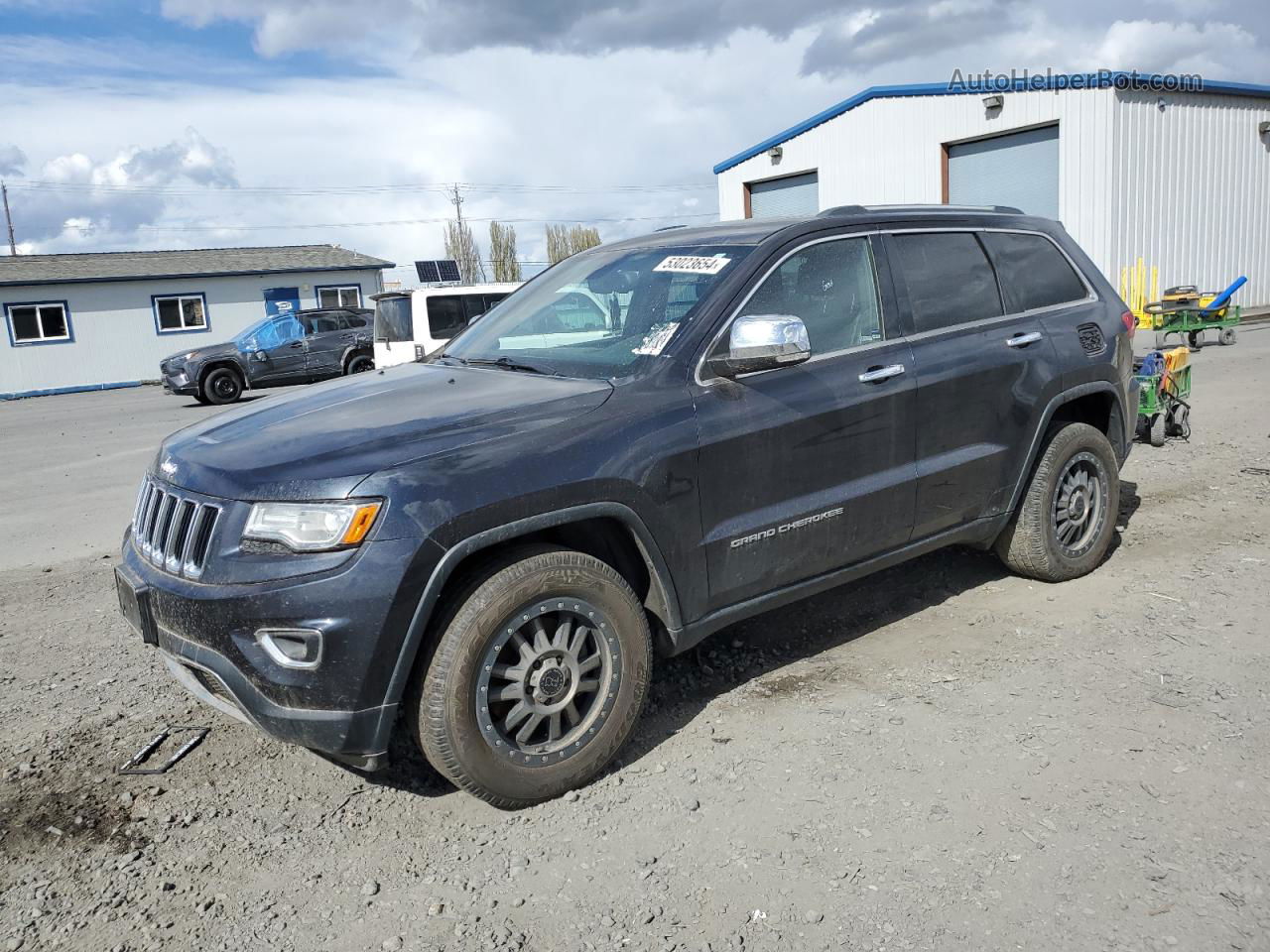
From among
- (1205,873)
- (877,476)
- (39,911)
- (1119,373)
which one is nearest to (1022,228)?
(1119,373)

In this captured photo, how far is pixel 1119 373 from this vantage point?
5.18m

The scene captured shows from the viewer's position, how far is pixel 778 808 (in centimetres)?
323

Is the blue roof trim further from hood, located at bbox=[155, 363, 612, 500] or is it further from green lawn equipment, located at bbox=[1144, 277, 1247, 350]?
hood, located at bbox=[155, 363, 612, 500]

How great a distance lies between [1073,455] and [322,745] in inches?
147

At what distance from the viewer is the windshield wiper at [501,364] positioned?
12.9ft

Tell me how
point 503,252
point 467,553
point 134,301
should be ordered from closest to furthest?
point 467,553 → point 134,301 → point 503,252

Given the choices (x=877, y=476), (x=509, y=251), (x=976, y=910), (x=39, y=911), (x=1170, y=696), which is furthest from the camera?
(x=509, y=251)

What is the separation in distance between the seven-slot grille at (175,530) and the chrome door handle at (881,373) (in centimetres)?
242

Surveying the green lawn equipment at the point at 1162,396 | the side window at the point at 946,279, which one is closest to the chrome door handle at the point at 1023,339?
the side window at the point at 946,279

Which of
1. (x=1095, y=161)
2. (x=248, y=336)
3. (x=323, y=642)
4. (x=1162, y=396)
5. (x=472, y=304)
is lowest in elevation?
(x=1162, y=396)

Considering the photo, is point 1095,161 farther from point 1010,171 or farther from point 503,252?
point 503,252

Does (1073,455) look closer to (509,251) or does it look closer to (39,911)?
(39,911)

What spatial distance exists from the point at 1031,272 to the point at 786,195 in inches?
935

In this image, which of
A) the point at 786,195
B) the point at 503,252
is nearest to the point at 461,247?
the point at 503,252
